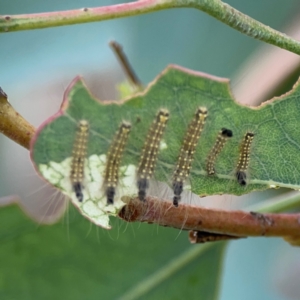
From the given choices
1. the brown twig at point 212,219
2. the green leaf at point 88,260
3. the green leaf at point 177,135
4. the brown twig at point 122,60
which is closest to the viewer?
the green leaf at point 177,135

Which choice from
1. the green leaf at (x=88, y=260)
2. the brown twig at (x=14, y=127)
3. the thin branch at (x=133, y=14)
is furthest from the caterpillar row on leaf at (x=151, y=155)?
the green leaf at (x=88, y=260)

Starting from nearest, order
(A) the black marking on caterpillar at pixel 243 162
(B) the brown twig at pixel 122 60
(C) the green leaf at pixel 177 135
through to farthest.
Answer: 1. (C) the green leaf at pixel 177 135
2. (A) the black marking on caterpillar at pixel 243 162
3. (B) the brown twig at pixel 122 60

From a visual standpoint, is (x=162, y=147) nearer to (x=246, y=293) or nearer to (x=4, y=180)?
(x=246, y=293)

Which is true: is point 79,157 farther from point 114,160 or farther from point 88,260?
point 88,260

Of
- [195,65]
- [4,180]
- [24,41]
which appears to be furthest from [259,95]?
[4,180]

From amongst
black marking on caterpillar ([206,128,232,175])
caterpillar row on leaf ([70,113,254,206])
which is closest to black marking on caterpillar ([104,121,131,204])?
caterpillar row on leaf ([70,113,254,206])

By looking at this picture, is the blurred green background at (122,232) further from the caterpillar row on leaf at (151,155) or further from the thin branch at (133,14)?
the thin branch at (133,14)

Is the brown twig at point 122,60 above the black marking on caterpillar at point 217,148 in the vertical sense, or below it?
above

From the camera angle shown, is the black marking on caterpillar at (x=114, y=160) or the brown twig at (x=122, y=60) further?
the brown twig at (x=122, y=60)
